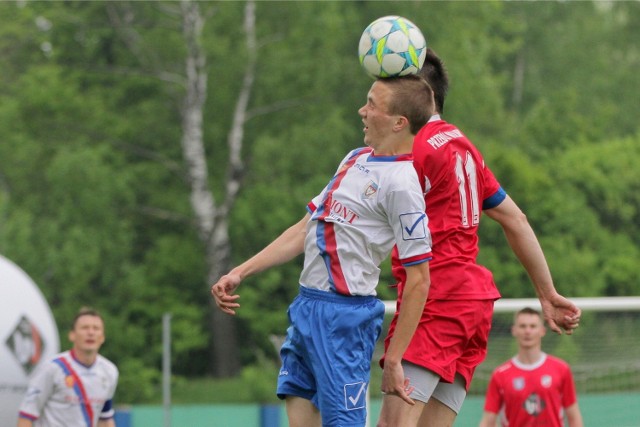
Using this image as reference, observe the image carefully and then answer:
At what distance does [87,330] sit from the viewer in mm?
8977

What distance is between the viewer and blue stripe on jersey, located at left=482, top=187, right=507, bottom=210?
5367 mm

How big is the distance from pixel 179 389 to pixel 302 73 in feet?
22.7

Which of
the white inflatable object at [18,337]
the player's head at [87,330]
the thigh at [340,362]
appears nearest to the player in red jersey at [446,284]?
the thigh at [340,362]

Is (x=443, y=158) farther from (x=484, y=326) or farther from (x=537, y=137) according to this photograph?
(x=537, y=137)

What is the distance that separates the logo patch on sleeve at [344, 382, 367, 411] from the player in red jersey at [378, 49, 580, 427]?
22 cm

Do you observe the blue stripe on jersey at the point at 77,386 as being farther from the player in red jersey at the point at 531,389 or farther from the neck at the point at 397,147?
the neck at the point at 397,147

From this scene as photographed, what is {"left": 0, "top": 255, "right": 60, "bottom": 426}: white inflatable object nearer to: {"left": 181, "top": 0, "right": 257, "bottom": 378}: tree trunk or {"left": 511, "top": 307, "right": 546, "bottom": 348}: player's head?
{"left": 511, "top": 307, "right": 546, "bottom": 348}: player's head

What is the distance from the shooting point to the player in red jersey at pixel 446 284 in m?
5.05

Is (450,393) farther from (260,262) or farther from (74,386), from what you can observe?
(74,386)

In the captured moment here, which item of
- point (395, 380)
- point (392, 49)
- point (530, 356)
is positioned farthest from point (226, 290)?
point (530, 356)

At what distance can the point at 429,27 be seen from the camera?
2675 cm

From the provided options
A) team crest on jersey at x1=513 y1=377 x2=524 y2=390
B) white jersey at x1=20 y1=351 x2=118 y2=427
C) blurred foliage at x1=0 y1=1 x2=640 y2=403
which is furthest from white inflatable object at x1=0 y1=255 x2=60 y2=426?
blurred foliage at x1=0 y1=1 x2=640 y2=403

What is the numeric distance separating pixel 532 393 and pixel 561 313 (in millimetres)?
3574

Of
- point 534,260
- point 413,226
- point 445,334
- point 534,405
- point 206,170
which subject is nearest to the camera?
point 413,226
